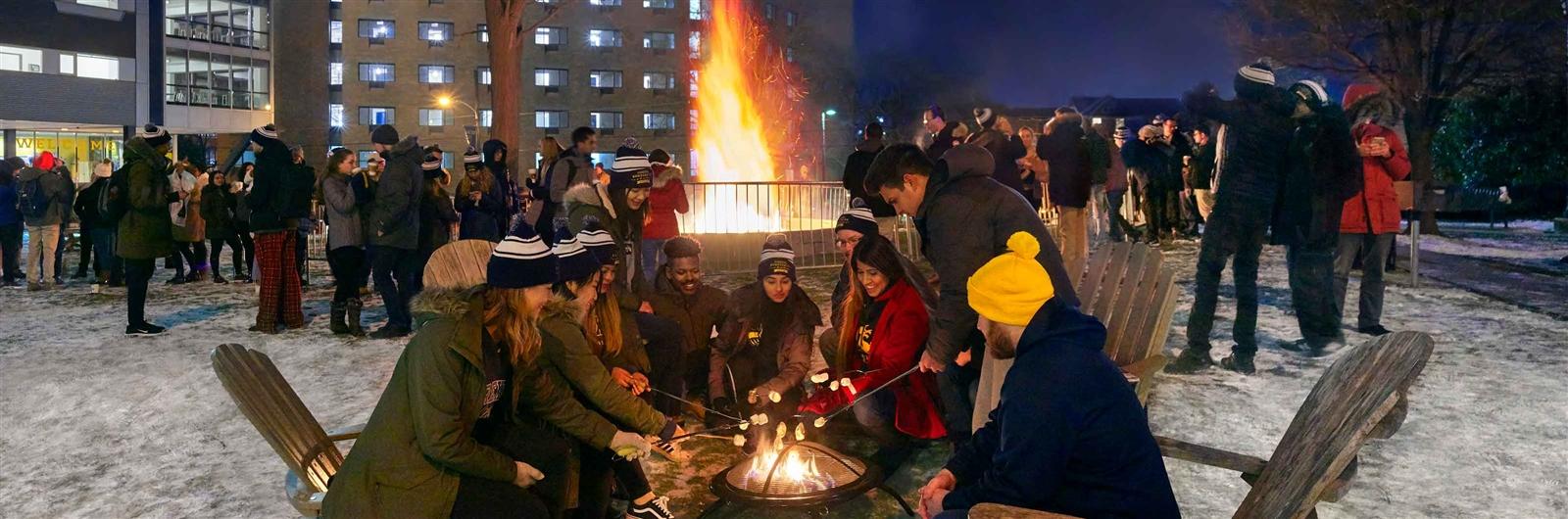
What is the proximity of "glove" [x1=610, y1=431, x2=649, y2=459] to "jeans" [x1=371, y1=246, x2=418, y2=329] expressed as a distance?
6.27m

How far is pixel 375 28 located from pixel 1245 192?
214ft

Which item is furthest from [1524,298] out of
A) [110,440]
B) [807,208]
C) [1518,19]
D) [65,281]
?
[65,281]

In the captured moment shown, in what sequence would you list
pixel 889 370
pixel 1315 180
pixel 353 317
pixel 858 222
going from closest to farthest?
pixel 889 370 → pixel 858 222 → pixel 1315 180 → pixel 353 317

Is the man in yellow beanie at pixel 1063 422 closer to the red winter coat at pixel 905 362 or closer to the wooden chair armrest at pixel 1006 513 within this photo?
the wooden chair armrest at pixel 1006 513

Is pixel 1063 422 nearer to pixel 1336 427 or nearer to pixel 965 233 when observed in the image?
pixel 1336 427

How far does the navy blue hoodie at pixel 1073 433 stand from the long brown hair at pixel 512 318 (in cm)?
175

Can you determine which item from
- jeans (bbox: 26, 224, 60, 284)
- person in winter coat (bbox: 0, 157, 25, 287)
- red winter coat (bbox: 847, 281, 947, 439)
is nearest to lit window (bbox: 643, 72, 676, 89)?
person in winter coat (bbox: 0, 157, 25, 287)

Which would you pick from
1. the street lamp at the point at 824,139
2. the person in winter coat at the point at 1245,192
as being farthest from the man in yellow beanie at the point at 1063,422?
the street lamp at the point at 824,139

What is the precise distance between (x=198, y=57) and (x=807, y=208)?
1729 inches

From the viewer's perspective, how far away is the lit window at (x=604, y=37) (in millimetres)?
67500

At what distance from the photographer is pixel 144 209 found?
971cm

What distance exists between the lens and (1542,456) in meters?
5.57

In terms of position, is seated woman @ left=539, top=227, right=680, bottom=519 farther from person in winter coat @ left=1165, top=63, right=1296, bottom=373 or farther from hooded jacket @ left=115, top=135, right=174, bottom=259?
hooded jacket @ left=115, top=135, right=174, bottom=259

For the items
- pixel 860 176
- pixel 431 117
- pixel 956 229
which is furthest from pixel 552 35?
pixel 956 229
